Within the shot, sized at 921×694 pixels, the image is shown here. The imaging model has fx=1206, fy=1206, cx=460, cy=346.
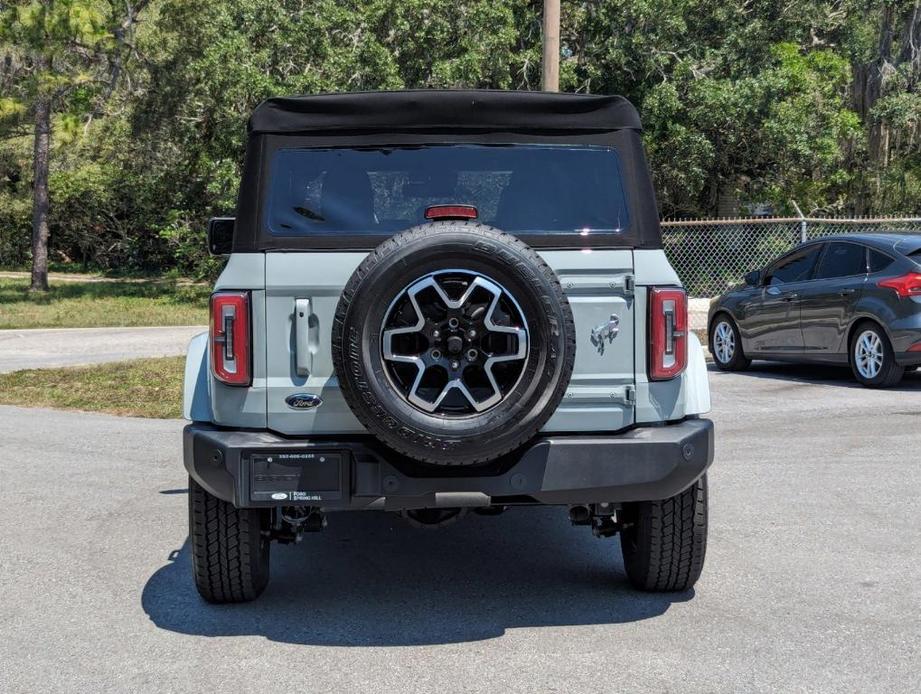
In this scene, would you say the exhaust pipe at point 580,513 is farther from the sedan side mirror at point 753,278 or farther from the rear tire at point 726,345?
the rear tire at point 726,345

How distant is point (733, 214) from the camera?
85.4 ft

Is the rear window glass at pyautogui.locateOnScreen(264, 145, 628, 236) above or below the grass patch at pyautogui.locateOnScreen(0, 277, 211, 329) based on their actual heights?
above

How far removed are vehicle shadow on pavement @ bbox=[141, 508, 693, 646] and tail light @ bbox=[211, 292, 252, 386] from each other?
41.0 inches

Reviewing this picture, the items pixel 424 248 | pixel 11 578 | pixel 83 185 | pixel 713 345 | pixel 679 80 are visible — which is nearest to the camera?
pixel 424 248

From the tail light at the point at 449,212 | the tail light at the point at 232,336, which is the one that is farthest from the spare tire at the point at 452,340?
the tail light at the point at 232,336

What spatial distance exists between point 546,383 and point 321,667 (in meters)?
1.33

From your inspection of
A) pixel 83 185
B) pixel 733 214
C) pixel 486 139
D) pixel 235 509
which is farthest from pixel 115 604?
pixel 83 185

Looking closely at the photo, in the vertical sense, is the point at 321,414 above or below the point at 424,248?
below

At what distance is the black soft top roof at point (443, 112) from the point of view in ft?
16.2

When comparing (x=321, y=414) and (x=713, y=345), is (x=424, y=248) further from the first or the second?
(x=713, y=345)

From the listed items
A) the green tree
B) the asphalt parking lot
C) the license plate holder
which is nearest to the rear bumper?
the license plate holder

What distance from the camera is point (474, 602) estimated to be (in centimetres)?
526

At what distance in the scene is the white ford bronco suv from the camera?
4.43 metres

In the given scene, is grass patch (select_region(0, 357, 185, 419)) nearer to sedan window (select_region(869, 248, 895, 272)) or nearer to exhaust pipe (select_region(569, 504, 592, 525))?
exhaust pipe (select_region(569, 504, 592, 525))
